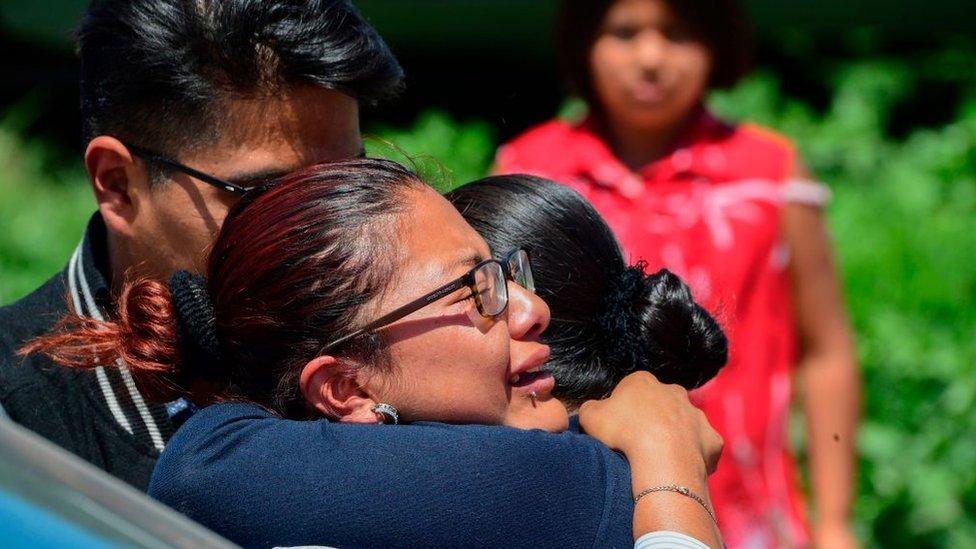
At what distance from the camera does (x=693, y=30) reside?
11.1 feet

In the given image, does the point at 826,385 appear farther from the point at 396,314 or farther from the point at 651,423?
the point at 396,314

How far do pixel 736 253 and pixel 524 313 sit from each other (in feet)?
4.67

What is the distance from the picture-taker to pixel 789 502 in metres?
3.26

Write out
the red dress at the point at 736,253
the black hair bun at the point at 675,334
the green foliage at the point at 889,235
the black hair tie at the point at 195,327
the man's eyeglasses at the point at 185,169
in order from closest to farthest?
the black hair tie at the point at 195,327 < the black hair bun at the point at 675,334 < the man's eyeglasses at the point at 185,169 < the red dress at the point at 736,253 < the green foliage at the point at 889,235

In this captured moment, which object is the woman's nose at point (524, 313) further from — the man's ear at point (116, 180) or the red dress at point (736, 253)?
the red dress at point (736, 253)

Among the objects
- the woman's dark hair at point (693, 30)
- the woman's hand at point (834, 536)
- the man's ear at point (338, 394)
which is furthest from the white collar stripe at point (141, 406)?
the woman's hand at point (834, 536)

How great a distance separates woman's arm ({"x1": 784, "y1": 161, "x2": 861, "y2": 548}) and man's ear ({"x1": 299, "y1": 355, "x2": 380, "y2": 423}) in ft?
5.90

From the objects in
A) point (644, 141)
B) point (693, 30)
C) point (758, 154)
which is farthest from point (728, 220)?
point (693, 30)

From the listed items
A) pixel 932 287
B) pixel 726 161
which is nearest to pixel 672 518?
pixel 726 161

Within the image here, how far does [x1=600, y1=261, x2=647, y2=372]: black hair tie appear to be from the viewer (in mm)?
2020

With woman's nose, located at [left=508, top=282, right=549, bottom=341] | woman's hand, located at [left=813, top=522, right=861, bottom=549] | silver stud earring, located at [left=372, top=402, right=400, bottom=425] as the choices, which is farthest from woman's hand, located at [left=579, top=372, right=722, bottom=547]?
Answer: woman's hand, located at [left=813, top=522, right=861, bottom=549]

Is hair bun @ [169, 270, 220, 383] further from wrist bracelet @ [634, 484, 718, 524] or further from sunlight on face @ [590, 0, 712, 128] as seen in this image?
sunlight on face @ [590, 0, 712, 128]

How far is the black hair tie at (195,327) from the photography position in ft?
5.84

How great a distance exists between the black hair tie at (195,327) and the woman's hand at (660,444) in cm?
50
